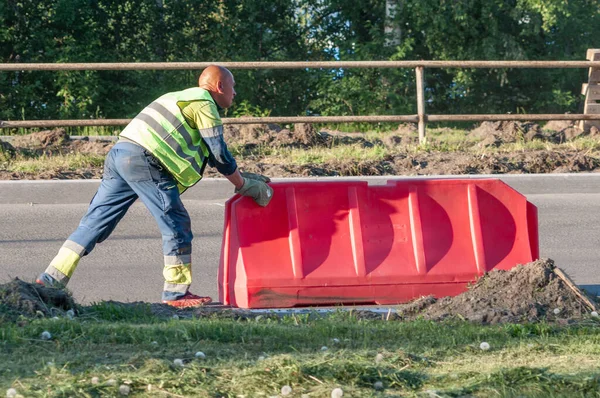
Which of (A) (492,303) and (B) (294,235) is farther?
(B) (294,235)

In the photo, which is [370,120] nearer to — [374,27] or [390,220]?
[390,220]

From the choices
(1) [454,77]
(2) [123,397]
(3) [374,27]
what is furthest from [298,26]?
(2) [123,397]

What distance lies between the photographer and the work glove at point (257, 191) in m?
6.39

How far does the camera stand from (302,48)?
2248 centimetres

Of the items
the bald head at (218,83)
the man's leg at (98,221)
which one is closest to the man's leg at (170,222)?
the man's leg at (98,221)

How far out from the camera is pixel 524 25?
829 inches

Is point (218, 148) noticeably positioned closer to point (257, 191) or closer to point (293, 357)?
point (257, 191)

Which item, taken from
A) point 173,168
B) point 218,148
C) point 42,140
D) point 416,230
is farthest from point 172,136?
point 42,140

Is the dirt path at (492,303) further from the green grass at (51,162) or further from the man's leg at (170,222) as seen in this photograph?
the green grass at (51,162)

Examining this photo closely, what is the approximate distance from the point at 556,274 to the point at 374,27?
1560 cm

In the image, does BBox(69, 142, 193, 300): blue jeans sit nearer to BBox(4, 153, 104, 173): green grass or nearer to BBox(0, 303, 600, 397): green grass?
BBox(0, 303, 600, 397): green grass

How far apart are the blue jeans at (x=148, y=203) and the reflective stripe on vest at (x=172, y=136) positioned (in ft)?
0.25

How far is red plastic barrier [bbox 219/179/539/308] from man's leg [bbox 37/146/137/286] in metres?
0.75

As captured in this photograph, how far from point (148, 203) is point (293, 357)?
2.29 metres
